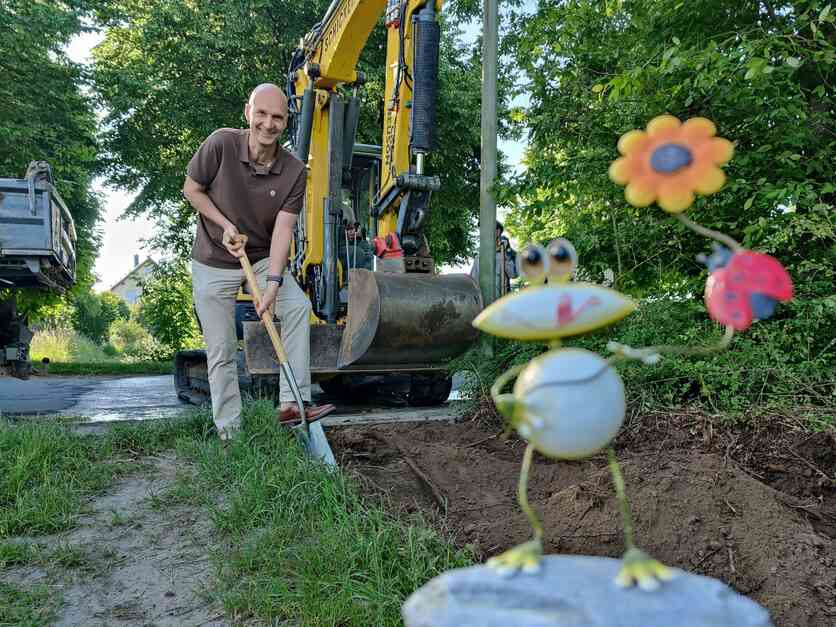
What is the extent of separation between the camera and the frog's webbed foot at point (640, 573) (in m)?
0.72

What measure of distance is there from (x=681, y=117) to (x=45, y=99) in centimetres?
1192

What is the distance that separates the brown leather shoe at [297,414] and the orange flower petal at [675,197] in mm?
2694

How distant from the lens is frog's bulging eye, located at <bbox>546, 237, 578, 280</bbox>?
880 mm

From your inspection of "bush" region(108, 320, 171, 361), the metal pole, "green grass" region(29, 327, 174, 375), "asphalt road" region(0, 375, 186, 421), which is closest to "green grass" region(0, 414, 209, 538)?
"asphalt road" region(0, 375, 186, 421)

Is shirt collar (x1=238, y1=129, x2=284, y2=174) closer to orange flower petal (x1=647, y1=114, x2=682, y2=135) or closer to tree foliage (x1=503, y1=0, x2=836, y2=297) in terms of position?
tree foliage (x1=503, y1=0, x2=836, y2=297)

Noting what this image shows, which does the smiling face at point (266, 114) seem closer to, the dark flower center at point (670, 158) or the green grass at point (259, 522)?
the green grass at point (259, 522)

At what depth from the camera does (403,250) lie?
4.71 meters

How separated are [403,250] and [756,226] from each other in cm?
237

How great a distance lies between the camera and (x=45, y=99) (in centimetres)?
1176

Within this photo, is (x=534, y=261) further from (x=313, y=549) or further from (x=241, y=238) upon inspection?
(x=241, y=238)

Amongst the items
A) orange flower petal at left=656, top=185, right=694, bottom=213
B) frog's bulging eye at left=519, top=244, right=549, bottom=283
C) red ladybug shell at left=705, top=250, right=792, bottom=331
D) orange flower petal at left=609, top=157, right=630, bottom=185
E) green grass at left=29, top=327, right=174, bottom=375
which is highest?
orange flower petal at left=609, top=157, right=630, bottom=185

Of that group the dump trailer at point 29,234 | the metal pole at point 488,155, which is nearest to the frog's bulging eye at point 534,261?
the metal pole at point 488,155

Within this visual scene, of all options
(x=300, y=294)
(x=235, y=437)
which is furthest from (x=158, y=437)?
(x=300, y=294)

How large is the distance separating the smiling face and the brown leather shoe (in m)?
1.39
